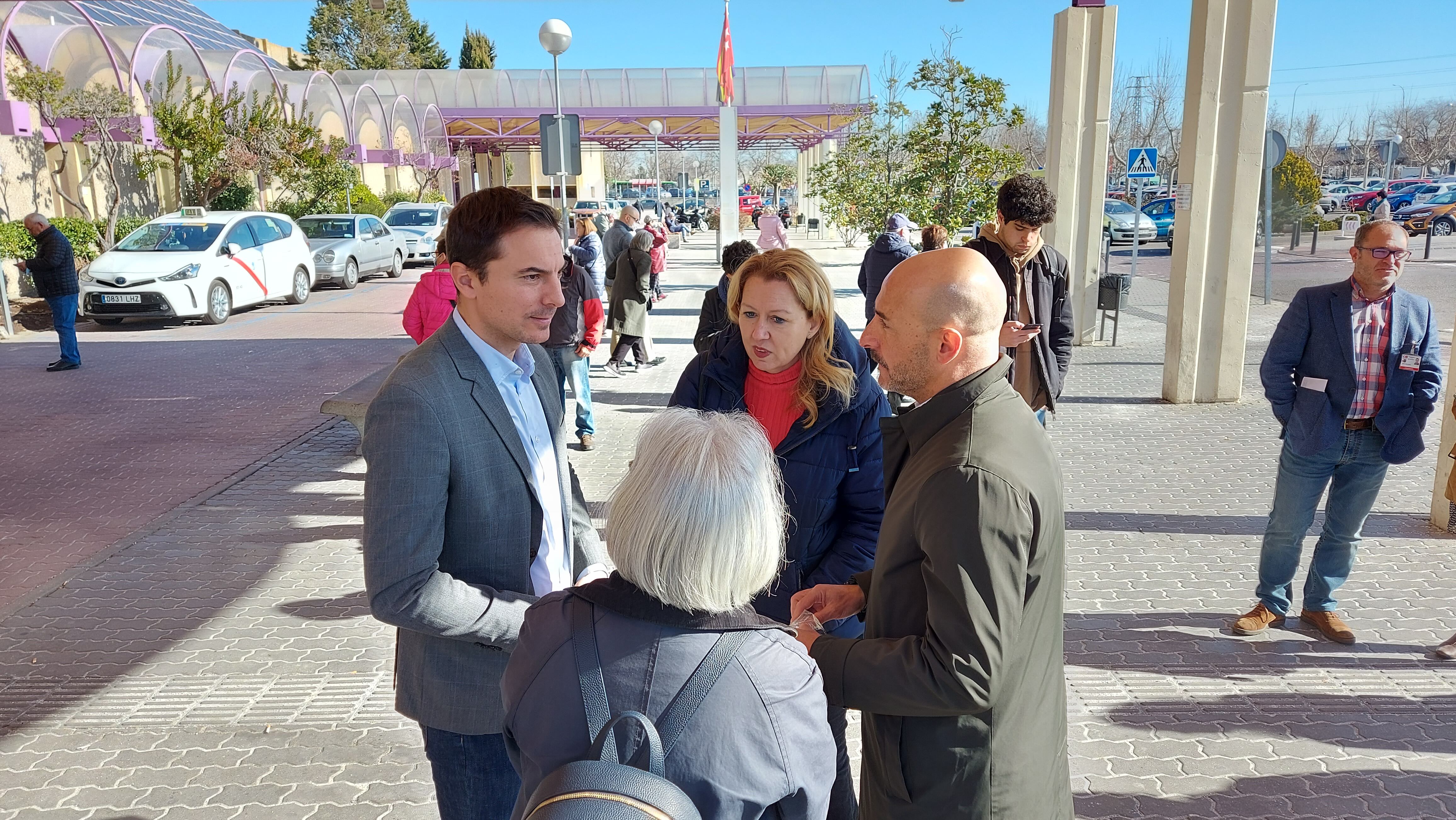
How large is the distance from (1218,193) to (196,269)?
15088 millimetres

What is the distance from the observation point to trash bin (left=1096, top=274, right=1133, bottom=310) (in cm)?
1277

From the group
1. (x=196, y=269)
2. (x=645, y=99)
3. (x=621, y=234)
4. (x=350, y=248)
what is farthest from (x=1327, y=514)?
(x=645, y=99)

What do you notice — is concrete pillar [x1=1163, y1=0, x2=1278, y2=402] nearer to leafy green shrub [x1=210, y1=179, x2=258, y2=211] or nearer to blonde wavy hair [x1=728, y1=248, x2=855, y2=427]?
blonde wavy hair [x1=728, y1=248, x2=855, y2=427]

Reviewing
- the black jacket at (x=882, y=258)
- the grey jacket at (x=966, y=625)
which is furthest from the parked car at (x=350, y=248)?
the grey jacket at (x=966, y=625)

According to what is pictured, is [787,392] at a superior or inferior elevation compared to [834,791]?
superior

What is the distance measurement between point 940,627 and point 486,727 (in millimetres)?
1050

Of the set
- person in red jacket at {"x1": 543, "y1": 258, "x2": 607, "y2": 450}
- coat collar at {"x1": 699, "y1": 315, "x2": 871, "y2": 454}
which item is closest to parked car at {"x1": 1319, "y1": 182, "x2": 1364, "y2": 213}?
person in red jacket at {"x1": 543, "y1": 258, "x2": 607, "y2": 450}

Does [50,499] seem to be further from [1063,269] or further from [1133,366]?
[1133,366]

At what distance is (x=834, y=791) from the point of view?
269 cm

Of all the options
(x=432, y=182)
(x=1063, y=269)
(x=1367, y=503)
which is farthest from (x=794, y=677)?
(x=432, y=182)

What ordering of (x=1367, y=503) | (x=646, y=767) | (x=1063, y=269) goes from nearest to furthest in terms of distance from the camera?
1. (x=646, y=767)
2. (x=1367, y=503)
3. (x=1063, y=269)

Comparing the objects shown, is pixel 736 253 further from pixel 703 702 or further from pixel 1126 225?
pixel 1126 225

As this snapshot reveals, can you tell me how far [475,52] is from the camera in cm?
7838

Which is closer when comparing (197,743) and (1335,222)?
(197,743)
